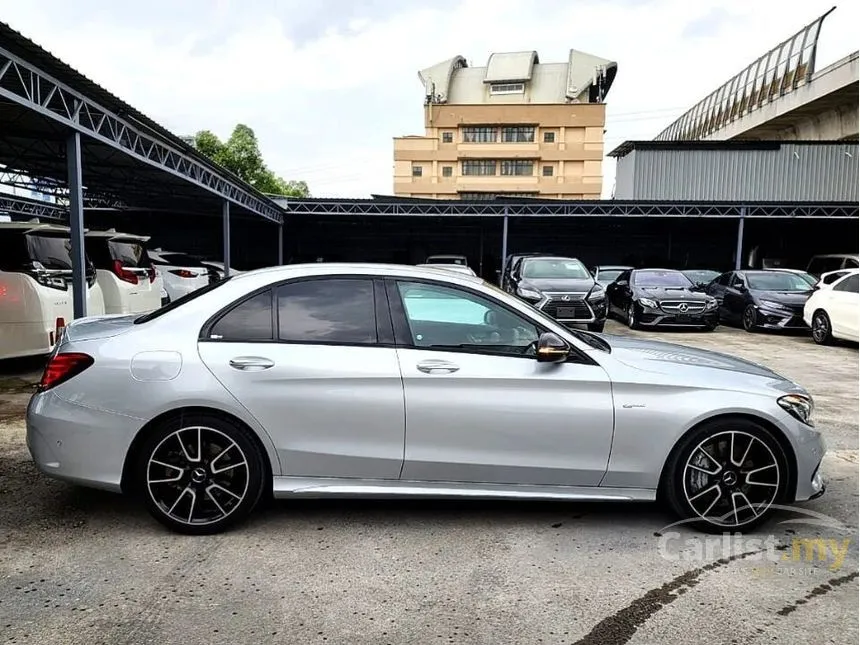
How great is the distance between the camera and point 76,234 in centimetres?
802

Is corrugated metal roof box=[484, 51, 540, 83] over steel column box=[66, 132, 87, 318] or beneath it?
over

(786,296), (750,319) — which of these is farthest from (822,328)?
(750,319)

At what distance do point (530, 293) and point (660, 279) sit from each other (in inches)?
171

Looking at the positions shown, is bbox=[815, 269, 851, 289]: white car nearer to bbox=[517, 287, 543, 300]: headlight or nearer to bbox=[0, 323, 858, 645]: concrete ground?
bbox=[517, 287, 543, 300]: headlight

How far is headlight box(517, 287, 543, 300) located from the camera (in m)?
12.0

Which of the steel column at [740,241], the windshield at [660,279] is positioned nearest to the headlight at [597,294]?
the windshield at [660,279]

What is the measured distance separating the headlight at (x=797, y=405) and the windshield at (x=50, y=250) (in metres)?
7.68

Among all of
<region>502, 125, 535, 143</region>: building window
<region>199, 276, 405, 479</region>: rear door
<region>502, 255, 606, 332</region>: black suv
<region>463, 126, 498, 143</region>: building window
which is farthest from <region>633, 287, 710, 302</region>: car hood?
<region>463, 126, 498, 143</region>: building window

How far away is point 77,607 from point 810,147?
31549 mm

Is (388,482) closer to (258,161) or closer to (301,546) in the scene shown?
(301,546)

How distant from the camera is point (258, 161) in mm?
39938

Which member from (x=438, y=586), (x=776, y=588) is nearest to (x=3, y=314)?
(x=438, y=586)
